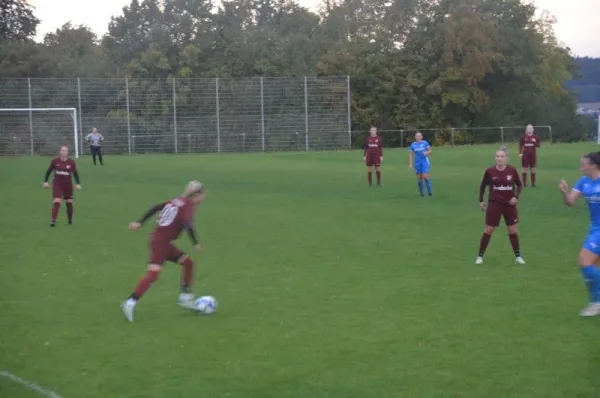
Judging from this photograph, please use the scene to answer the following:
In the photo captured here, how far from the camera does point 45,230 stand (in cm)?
1903

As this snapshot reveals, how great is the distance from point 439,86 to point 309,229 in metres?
48.1

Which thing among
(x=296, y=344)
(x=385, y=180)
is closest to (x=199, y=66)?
(x=385, y=180)

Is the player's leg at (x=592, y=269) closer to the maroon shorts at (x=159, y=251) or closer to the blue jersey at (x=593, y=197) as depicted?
the blue jersey at (x=593, y=197)

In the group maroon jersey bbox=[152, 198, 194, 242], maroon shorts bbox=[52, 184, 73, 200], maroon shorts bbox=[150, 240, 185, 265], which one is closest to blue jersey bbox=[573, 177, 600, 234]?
maroon jersey bbox=[152, 198, 194, 242]

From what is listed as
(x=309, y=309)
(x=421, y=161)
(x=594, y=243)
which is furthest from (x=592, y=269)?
(x=421, y=161)

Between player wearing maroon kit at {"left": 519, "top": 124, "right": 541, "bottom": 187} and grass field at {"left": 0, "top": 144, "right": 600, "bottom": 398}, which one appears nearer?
grass field at {"left": 0, "top": 144, "right": 600, "bottom": 398}

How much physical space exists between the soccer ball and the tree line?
2164 inches

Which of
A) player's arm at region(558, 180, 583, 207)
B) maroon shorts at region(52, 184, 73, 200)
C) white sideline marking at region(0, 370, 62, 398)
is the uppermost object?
player's arm at region(558, 180, 583, 207)

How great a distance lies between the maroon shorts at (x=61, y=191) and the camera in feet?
64.1

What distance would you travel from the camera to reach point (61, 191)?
19656mm

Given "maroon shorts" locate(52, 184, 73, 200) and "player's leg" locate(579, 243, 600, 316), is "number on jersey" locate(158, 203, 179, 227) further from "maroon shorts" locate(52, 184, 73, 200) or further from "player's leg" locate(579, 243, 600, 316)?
"maroon shorts" locate(52, 184, 73, 200)

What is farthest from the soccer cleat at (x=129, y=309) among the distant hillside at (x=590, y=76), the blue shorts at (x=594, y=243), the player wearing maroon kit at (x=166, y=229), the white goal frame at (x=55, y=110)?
the distant hillside at (x=590, y=76)

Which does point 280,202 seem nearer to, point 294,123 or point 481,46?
point 294,123

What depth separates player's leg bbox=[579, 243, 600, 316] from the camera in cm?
994
